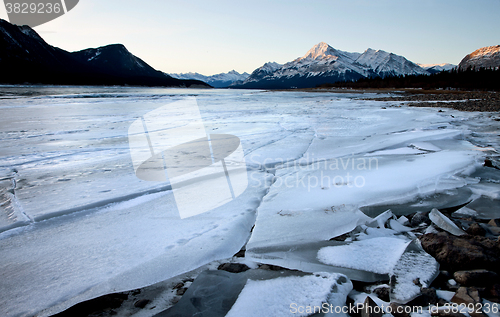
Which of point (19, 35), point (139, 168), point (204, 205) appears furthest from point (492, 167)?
point (19, 35)

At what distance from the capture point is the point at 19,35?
368ft

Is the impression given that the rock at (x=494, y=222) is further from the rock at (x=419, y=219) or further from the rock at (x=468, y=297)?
the rock at (x=468, y=297)

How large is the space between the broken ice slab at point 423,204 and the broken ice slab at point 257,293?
3.59 feet

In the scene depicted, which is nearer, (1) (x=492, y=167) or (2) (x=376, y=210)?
(2) (x=376, y=210)

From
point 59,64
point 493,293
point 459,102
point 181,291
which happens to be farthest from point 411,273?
point 59,64

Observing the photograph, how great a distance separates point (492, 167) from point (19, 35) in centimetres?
16356

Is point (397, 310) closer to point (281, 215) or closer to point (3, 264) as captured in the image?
point (281, 215)

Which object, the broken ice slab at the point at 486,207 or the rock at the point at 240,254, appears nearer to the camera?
the rock at the point at 240,254

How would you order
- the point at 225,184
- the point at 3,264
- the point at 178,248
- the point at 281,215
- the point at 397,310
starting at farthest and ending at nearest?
the point at 225,184, the point at 281,215, the point at 178,248, the point at 3,264, the point at 397,310

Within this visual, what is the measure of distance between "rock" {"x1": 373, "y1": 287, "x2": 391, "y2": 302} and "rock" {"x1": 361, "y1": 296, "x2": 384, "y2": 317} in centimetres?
11

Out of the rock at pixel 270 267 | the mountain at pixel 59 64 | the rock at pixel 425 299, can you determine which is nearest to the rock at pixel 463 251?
the rock at pixel 425 299
